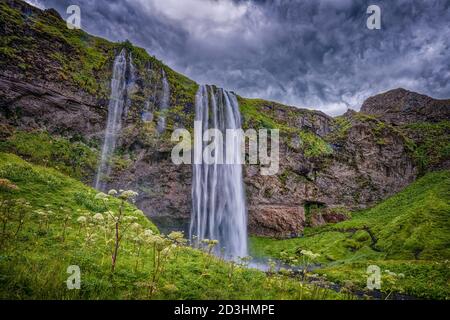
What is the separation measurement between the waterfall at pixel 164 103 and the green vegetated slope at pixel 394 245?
90.8 ft

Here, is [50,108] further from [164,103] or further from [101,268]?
[101,268]

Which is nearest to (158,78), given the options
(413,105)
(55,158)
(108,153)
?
(108,153)

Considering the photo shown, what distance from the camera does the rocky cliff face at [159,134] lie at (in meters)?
40.8

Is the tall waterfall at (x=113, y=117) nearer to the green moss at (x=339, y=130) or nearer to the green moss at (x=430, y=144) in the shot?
the green moss at (x=339, y=130)

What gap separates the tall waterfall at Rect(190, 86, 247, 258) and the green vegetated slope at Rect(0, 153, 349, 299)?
30521mm

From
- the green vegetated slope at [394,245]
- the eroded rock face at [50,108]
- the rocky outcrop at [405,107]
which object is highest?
the rocky outcrop at [405,107]

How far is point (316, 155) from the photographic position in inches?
2662

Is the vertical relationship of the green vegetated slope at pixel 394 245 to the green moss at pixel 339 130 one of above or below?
below

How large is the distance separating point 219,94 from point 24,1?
36.6m

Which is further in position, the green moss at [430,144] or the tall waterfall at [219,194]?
the green moss at [430,144]

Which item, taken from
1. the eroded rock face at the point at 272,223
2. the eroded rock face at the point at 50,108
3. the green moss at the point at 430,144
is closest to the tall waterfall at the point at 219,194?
the eroded rock face at the point at 272,223

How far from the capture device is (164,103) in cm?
5150

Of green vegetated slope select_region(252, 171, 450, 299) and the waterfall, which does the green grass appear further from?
green vegetated slope select_region(252, 171, 450, 299)

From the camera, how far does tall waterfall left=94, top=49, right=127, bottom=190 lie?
42.8 meters
